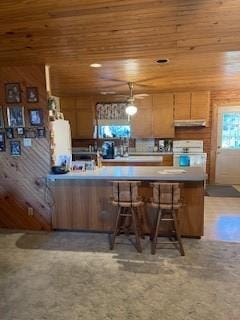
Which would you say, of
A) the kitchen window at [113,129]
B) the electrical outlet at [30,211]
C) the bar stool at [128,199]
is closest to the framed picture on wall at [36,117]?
the electrical outlet at [30,211]

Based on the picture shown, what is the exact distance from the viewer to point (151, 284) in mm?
2586

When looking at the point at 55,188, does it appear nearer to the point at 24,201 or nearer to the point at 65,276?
the point at 24,201

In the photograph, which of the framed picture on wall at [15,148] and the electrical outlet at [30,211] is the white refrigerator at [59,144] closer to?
the framed picture on wall at [15,148]

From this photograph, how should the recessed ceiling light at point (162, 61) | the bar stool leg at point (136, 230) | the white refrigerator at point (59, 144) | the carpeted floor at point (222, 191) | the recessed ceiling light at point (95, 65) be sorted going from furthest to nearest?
1. the carpeted floor at point (222, 191)
2. the white refrigerator at point (59, 144)
3. the recessed ceiling light at point (95, 65)
4. the recessed ceiling light at point (162, 61)
5. the bar stool leg at point (136, 230)

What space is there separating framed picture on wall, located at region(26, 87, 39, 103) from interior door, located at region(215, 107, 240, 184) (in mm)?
4848

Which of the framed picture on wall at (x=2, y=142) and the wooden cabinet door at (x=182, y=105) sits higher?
the wooden cabinet door at (x=182, y=105)

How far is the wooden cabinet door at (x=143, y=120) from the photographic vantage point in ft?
21.9

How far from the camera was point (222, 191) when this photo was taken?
6.25m

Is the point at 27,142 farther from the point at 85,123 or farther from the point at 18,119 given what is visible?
the point at 85,123

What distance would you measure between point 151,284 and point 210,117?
531 centimetres

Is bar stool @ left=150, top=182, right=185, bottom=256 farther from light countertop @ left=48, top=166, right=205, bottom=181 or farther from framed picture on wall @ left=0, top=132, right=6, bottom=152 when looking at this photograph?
framed picture on wall @ left=0, top=132, right=6, bottom=152

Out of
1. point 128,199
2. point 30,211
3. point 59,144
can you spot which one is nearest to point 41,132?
point 59,144

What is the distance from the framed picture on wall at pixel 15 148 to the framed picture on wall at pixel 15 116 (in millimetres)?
244

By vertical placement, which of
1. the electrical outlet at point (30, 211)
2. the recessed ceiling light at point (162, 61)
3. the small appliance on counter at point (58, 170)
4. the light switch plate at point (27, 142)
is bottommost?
the electrical outlet at point (30, 211)
